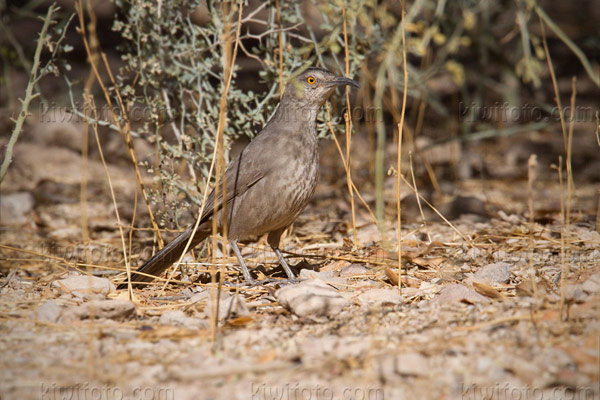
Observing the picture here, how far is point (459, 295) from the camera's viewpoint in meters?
3.10

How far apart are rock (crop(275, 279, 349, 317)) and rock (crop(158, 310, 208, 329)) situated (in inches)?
16.5

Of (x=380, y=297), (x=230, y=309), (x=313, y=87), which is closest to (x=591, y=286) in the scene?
(x=380, y=297)

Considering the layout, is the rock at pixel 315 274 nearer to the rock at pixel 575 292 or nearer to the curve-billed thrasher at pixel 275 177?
the curve-billed thrasher at pixel 275 177

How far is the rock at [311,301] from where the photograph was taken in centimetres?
302

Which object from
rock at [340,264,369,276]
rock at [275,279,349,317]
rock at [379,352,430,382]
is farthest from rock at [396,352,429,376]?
rock at [340,264,369,276]

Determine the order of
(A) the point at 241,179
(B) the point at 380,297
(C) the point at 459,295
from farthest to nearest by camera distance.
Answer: (A) the point at 241,179 → (B) the point at 380,297 → (C) the point at 459,295

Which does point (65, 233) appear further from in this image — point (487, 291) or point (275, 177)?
point (487, 291)

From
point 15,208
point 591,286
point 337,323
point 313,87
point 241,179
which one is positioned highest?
point 313,87

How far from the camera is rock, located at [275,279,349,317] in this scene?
3023 mm

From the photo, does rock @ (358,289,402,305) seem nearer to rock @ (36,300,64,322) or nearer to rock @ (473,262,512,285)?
rock @ (473,262,512,285)

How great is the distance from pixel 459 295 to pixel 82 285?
6.76 ft

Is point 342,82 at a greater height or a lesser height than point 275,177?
greater

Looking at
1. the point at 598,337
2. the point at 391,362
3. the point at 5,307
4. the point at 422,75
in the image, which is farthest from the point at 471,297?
the point at 422,75

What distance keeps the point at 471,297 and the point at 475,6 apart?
3786 mm
